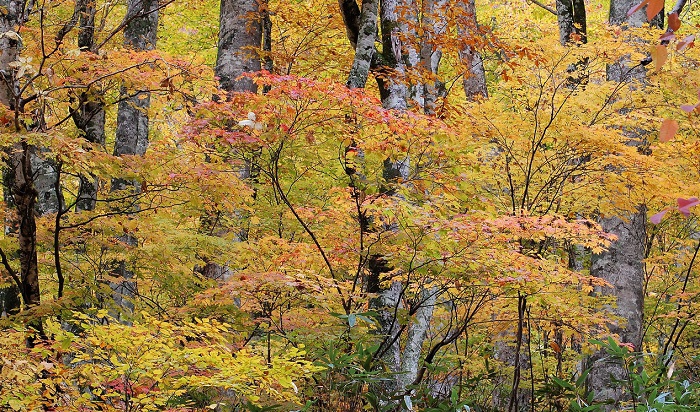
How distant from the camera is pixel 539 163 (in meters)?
7.57

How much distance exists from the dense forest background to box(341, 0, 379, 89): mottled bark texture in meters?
0.02

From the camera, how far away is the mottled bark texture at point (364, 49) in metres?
7.09

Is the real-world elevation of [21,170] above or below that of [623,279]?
above

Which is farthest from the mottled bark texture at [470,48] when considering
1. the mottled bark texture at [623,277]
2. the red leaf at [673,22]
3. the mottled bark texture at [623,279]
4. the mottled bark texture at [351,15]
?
the red leaf at [673,22]

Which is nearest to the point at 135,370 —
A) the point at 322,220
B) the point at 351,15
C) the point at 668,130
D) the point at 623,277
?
the point at 668,130

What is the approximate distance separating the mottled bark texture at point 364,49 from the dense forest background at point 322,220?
2cm

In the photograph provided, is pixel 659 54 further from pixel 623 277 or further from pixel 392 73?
pixel 623 277

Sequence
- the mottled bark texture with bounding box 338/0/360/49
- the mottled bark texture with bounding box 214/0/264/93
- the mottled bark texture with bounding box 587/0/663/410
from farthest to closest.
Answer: the mottled bark texture with bounding box 587/0/663/410, the mottled bark texture with bounding box 214/0/264/93, the mottled bark texture with bounding box 338/0/360/49

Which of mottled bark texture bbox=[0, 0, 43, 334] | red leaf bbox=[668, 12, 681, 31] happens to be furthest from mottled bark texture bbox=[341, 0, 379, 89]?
red leaf bbox=[668, 12, 681, 31]

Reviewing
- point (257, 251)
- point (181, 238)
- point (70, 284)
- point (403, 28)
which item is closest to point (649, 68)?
point (403, 28)

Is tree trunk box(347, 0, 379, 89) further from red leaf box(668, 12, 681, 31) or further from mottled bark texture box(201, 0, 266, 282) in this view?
red leaf box(668, 12, 681, 31)

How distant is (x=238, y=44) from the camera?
849 centimetres

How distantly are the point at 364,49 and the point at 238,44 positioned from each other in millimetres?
2029

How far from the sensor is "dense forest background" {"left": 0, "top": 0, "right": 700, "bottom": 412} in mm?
4375
